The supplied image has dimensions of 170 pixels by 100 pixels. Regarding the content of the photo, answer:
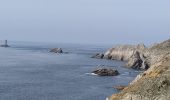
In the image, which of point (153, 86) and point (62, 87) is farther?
point (62, 87)

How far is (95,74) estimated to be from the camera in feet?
487

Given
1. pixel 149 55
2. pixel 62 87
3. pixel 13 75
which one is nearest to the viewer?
pixel 62 87

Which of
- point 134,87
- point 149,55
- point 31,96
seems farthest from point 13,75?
point 134,87

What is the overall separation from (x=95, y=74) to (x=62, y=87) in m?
35.0

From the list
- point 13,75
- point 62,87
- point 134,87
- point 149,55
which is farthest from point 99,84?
point 134,87

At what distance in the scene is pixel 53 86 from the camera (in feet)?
383

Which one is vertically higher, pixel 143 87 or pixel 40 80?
pixel 143 87

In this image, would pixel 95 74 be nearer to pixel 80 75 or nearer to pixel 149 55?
pixel 80 75

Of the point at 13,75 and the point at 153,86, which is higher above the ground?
the point at 153,86

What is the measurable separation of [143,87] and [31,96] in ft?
192

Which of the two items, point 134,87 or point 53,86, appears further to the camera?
point 53,86

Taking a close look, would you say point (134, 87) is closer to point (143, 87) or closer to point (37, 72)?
point (143, 87)

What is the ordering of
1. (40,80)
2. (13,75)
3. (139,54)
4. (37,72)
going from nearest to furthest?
(40,80)
(13,75)
(37,72)
(139,54)

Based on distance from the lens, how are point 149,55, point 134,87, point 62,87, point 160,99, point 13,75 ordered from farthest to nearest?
point 149,55
point 13,75
point 62,87
point 134,87
point 160,99
